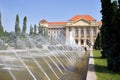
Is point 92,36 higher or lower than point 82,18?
lower

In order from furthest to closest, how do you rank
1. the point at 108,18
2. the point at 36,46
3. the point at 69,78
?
1. the point at 36,46
2. the point at 108,18
3. the point at 69,78

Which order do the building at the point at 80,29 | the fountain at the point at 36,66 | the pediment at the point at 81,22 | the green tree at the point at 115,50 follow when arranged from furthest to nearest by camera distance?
the building at the point at 80,29 < the pediment at the point at 81,22 < the green tree at the point at 115,50 < the fountain at the point at 36,66

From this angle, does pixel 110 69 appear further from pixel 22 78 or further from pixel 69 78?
pixel 22 78

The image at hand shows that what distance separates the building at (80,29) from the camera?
10744 centimetres

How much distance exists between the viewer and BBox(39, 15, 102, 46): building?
352 ft

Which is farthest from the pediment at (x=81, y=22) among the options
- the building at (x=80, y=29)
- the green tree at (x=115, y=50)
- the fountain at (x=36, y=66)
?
the green tree at (x=115, y=50)

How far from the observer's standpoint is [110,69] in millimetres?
12961

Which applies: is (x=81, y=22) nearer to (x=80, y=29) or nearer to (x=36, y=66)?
(x=80, y=29)

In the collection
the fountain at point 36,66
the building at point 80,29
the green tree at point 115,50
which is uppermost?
the building at point 80,29

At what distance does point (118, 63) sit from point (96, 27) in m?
96.2

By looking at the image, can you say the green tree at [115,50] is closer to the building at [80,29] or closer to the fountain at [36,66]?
the fountain at [36,66]

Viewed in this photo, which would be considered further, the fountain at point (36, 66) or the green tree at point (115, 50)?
the green tree at point (115, 50)

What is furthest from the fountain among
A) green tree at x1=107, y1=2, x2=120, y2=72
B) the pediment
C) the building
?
the building

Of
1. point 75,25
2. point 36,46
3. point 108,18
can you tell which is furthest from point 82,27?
point 108,18
